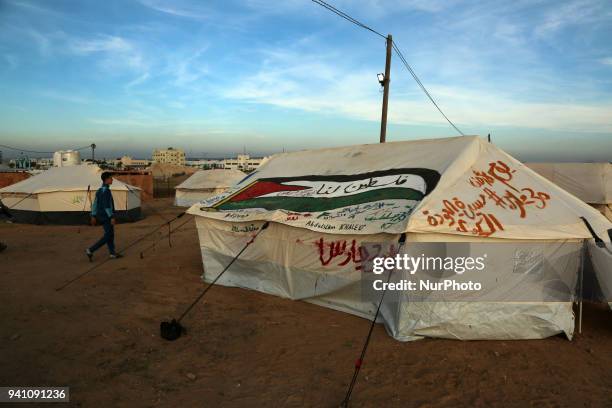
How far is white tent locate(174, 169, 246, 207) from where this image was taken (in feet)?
77.6

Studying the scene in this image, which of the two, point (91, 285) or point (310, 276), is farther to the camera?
point (91, 285)

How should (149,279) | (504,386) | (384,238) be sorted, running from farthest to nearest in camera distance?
(149,279) → (384,238) → (504,386)

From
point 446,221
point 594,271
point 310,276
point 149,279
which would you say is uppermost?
point 446,221

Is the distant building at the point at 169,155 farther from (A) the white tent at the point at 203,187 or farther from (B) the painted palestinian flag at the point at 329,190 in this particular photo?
(B) the painted palestinian flag at the point at 329,190

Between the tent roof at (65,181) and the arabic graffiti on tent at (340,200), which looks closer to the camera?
the arabic graffiti on tent at (340,200)

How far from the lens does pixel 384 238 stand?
524 cm

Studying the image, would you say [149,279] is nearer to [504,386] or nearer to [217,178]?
[504,386]

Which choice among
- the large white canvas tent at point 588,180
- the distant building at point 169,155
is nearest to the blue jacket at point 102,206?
the large white canvas tent at point 588,180

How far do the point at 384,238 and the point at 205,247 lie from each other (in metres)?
4.01

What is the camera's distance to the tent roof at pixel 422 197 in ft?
16.3

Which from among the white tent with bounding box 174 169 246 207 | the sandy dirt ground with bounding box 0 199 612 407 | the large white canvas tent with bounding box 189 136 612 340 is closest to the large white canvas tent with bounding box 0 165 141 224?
the white tent with bounding box 174 169 246 207

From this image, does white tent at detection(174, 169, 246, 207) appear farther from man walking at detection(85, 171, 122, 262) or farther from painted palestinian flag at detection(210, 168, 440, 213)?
painted palestinian flag at detection(210, 168, 440, 213)

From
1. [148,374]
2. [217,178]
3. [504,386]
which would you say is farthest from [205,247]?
[217,178]

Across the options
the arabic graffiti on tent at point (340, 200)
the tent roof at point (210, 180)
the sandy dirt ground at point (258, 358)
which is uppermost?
the arabic graffiti on tent at point (340, 200)
